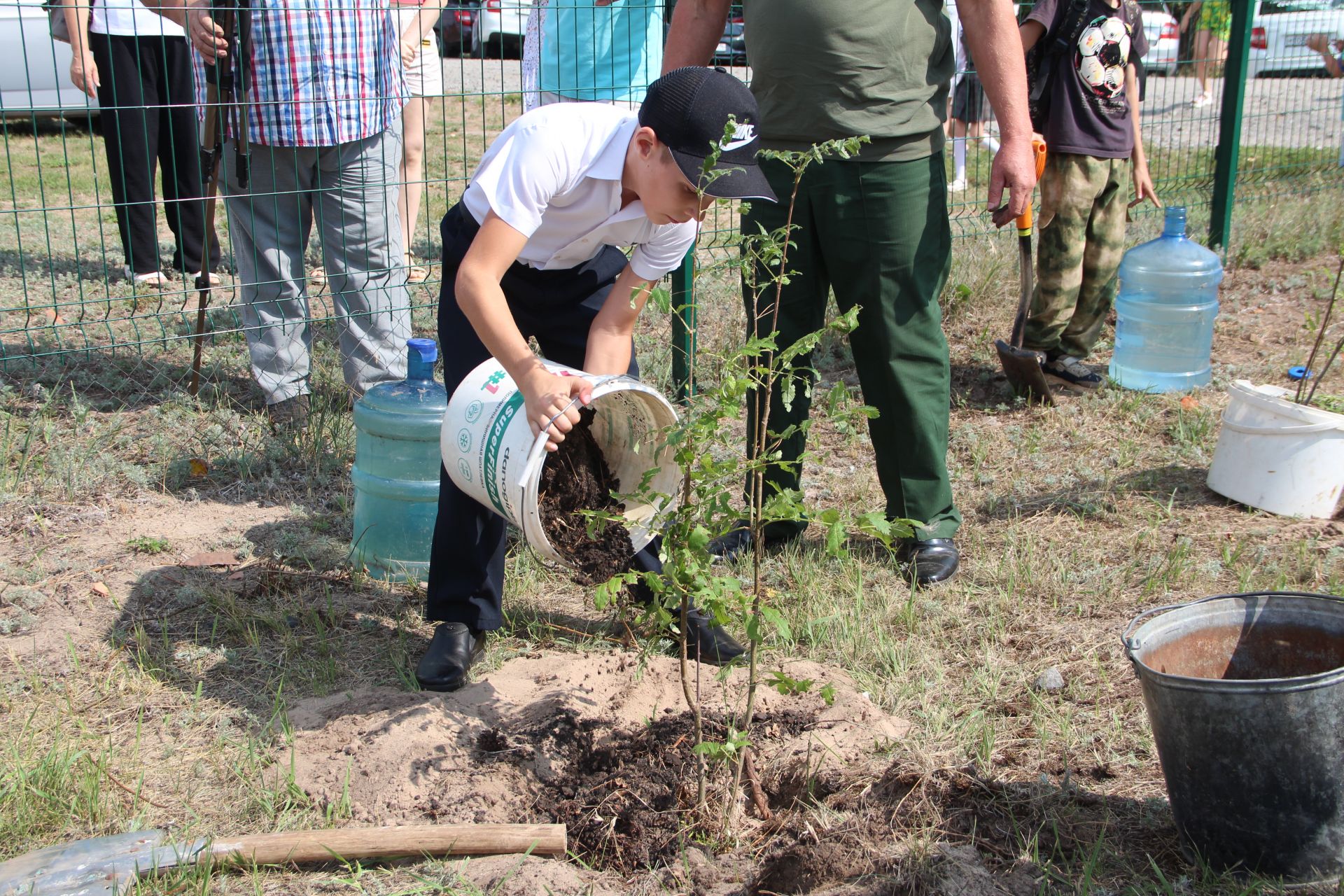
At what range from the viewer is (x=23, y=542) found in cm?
359

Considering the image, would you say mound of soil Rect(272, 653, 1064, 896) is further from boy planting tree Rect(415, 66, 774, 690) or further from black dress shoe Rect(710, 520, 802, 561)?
black dress shoe Rect(710, 520, 802, 561)

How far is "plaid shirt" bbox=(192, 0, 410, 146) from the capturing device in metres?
4.17

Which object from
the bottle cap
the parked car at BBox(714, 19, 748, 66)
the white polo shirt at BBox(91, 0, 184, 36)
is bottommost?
the bottle cap

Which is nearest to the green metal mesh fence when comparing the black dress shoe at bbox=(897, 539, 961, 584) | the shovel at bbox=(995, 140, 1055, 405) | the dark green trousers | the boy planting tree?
the dark green trousers

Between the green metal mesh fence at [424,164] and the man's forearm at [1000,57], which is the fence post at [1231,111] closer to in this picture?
the green metal mesh fence at [424,164]

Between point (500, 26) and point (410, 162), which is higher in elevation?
point (500, 26)

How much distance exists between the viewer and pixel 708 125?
2.22 metres

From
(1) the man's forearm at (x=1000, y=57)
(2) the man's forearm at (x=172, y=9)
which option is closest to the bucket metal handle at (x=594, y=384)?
(1) the man's forearm at (x=1000, y=57)

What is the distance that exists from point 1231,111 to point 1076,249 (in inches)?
96.8

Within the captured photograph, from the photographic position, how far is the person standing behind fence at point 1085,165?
4.79m

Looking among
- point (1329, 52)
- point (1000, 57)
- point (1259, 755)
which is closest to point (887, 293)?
point (1000, 57)

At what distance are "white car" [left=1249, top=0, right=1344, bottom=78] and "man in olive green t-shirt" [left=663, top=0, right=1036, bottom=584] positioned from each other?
17.5 feet

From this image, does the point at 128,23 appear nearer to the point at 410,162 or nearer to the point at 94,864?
the point at 410,162

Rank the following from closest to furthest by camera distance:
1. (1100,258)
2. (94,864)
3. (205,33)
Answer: (94,864) → (205,33) → (1100,258)
